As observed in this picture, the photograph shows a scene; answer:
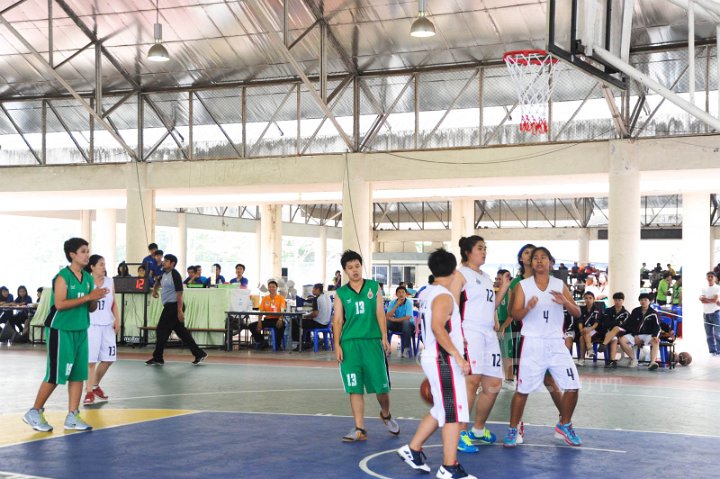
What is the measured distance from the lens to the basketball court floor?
7.25 metres

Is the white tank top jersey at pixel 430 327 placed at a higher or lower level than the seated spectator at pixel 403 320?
higher

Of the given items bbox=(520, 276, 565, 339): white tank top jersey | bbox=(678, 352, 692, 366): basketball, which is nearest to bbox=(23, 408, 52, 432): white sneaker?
bbox=(520, 276, 565, 339): white tank top jersey

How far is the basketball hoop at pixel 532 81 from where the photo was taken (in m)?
16.6

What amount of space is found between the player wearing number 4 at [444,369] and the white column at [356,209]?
15.6 metres

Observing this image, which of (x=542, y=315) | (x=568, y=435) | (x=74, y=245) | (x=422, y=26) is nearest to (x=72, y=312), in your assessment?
(x=74, y=245)

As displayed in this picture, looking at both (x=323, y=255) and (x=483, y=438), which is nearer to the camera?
(x=483, y=438)

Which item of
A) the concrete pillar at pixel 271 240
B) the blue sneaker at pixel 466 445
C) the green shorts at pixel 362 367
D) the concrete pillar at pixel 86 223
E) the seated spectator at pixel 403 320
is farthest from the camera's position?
the concrete pillar at pixel 86 223

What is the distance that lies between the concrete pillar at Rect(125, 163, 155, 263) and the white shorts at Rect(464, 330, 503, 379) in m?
18.5

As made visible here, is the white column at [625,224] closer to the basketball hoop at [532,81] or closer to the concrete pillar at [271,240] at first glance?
the basketball hoop at [532,81]

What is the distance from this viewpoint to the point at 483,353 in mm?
8039

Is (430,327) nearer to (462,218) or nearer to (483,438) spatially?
(483,438)

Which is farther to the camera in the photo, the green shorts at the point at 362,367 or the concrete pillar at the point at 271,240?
the concrete pillar at the point at 271,240

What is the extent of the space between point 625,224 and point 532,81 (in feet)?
13.9

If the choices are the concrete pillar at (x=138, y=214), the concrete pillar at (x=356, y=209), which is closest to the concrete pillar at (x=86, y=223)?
the concrete pillar at (x=138, y=214)
